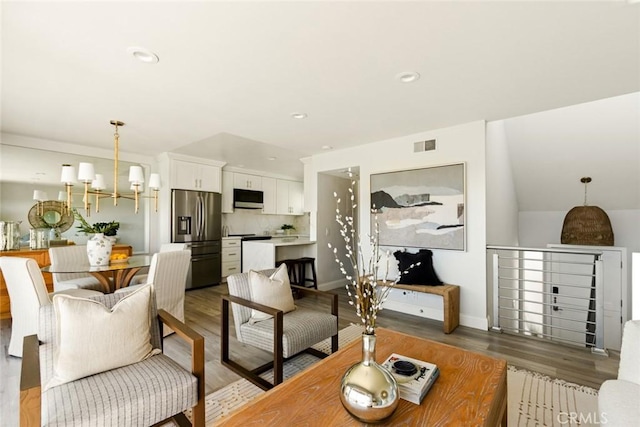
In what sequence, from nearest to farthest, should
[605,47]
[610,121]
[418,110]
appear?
[605,47]
[418,110]
[610,121]

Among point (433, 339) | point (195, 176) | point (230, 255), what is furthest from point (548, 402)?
point (195, 176)

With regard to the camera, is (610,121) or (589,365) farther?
(610,121)

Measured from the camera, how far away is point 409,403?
1.29 m

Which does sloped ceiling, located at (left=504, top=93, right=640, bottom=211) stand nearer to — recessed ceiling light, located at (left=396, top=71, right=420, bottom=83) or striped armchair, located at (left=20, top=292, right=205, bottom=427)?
recessed ceiling light, located at (left=396, top=71, right=420, bottom=83)

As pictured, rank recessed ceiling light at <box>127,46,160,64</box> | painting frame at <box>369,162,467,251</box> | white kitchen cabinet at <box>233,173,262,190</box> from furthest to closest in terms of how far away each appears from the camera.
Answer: white kitchen cabinet at <box>233,173,262,190</box>, painting frame at <box>369,162,467,251</box>, recessed ceiling light at <box>127,46,160,64</box>

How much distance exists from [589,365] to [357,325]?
7.02 feet

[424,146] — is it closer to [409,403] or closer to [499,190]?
[499,190]

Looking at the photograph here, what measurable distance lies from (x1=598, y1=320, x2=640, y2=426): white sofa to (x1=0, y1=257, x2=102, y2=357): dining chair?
3789mm

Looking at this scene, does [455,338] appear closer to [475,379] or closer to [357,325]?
[357,325]

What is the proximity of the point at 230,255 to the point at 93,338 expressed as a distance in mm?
4531

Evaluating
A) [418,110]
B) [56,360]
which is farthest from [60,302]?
[418,110]

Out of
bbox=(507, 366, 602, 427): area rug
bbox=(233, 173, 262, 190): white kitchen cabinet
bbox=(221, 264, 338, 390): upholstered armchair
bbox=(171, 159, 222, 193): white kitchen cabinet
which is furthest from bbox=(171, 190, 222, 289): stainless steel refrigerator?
bbox=(507, 366, 602, 427): area rug

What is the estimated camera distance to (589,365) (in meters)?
2.54

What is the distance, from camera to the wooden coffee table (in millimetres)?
1182
